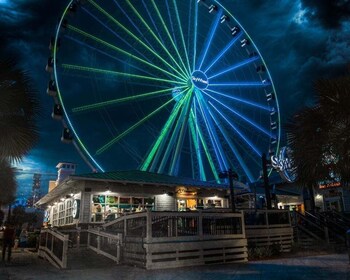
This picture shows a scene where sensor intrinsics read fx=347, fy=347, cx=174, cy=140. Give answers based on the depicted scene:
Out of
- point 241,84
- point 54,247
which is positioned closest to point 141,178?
point 54,247

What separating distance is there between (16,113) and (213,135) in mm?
17336

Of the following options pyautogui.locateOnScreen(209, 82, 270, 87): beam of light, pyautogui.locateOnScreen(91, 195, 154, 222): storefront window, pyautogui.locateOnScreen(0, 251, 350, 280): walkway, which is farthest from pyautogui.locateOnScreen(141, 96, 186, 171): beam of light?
pyautogui.locateOnScreen(0, 251, 350, 280): walkway

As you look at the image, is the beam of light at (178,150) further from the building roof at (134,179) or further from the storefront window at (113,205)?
the storefront window at (113,205)

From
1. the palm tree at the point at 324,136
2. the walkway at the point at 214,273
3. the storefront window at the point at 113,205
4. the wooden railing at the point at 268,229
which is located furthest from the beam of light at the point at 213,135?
the walkway at the point at 214,273

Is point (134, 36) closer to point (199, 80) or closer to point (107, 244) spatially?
point (199, 80)

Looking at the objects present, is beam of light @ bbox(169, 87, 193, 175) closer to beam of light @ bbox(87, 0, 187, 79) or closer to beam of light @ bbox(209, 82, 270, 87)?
beam of light @ bbox(87, 0, 187, 79)

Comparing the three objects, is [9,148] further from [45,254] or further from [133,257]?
[45,254]

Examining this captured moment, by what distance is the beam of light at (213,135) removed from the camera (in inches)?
962

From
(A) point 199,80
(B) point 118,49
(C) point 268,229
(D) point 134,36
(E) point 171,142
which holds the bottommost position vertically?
(C) point 268,229

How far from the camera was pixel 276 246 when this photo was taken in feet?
44.8

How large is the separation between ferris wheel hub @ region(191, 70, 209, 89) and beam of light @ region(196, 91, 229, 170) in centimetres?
66

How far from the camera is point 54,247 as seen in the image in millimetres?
12234

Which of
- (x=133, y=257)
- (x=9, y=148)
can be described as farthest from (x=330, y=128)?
(x=9, y=148)

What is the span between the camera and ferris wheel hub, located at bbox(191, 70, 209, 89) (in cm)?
2510
